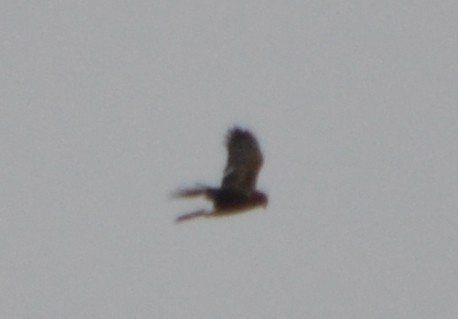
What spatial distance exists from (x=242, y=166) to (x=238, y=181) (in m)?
0.18

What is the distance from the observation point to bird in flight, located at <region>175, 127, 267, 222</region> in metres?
22.8

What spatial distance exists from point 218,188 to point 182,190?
612mm

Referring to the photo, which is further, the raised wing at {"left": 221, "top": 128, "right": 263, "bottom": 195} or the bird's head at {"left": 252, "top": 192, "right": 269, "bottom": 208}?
the bird's head at {"left": 252, "top": 192, "right": 269, "bottom": 208}

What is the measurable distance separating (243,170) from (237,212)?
0.48m

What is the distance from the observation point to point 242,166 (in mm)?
23078

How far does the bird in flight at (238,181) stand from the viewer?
22.8 metres

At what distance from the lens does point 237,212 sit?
23062mm

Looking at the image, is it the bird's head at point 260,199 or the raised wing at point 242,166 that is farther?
the bird's head at point 260,199

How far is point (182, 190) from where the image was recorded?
22.4m

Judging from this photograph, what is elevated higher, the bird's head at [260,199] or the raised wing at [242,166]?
the raised wing at [242,166]

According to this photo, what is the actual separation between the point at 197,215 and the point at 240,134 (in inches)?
48.5

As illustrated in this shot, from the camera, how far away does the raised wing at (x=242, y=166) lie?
2306cm

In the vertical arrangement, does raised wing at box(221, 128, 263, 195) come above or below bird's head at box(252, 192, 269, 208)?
above

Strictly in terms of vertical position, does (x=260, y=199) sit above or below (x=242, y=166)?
below
